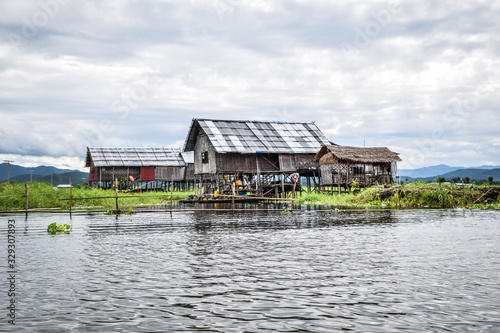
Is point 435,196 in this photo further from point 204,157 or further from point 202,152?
point 202,152

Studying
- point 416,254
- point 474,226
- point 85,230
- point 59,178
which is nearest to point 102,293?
point 416,254

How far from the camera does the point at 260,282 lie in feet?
22.6

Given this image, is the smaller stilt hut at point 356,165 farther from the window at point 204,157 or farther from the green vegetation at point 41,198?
the green vegetation at point 41,198

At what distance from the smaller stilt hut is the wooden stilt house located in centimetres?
222

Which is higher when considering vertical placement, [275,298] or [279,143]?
[279,143]

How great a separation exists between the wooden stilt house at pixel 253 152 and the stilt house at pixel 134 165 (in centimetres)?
1152

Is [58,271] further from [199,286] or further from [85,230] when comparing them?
[85,230]

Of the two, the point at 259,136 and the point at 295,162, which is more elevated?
the point at 259,136

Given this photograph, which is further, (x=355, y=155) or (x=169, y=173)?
(x=169, y=173)

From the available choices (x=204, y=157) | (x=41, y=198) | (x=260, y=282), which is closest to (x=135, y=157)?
(x=204, y=157)

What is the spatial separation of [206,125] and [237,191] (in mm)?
5164

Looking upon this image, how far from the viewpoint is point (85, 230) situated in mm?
14406

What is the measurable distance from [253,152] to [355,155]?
273 inches

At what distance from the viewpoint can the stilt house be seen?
46.3m
